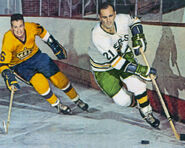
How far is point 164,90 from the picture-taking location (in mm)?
4848

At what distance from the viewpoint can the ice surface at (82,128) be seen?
3.98 metres

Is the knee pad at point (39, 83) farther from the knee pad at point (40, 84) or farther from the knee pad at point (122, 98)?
the knee pad at point (122, 98)

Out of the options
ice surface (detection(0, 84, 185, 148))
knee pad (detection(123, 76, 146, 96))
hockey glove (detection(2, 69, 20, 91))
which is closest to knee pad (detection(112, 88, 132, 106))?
knee pad (detection(123, 76, 146, 96))

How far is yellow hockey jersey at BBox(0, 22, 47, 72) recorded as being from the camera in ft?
15.3

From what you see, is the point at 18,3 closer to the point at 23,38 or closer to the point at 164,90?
the point at 23,38

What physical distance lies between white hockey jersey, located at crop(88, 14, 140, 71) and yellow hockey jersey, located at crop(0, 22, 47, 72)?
0.88 m

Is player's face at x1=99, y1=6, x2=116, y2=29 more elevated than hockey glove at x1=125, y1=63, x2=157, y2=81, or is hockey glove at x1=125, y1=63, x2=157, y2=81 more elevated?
player's face at x1=99, y1=6, x2=116, y2=29

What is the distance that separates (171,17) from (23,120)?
2581 mm

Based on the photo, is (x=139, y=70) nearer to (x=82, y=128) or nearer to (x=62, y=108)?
(x=82, y=128)

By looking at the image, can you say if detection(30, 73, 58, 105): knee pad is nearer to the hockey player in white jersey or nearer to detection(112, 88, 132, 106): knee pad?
the hockey player in white jersey

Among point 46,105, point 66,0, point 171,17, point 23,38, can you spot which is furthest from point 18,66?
point 66,0

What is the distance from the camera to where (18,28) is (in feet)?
15.3

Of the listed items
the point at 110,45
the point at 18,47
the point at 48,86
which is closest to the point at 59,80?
the point at 48,86

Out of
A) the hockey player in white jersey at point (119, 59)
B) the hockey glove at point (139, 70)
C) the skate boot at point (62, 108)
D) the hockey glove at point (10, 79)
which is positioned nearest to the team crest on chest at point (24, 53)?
the hockey glove at point (10, 79)
